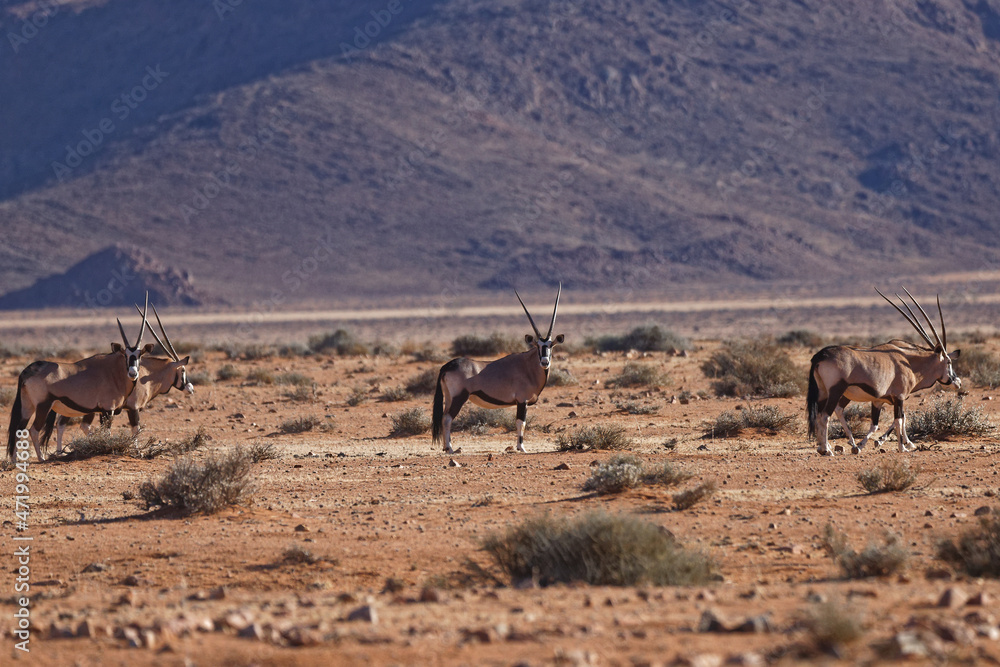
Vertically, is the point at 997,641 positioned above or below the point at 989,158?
below

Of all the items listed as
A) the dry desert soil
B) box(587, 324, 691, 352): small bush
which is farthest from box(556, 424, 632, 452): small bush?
box(587, 324, 691, 352): small bush

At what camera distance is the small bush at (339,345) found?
3562cm

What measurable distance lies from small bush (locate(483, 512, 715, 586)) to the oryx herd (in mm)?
6470

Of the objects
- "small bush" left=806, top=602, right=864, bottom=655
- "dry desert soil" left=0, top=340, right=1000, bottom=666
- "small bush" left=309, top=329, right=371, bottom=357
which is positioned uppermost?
"small bush" left=309, top=329, right=371, bottom=357

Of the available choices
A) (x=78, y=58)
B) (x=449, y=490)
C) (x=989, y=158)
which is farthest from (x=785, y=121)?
(x=449, y=490)

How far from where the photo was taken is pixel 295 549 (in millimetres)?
9617

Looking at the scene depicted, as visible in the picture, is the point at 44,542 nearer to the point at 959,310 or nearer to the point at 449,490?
the point at 449,490

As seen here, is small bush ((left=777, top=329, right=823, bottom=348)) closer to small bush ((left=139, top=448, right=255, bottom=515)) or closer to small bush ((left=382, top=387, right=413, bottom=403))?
small bush ((left=382, top=387, right=413, bottom=403))

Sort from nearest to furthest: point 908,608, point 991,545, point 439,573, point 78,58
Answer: point 908,608 → point 991,545 → point 439,573 → point 78,58

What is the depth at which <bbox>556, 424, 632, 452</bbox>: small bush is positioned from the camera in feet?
50.4

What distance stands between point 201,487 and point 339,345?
25155 mm

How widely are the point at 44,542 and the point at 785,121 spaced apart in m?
102

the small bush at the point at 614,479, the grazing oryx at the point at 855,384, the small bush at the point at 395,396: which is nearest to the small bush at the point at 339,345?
the small bush at the point at 395,396

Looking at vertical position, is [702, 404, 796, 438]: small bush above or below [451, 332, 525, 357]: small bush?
below
